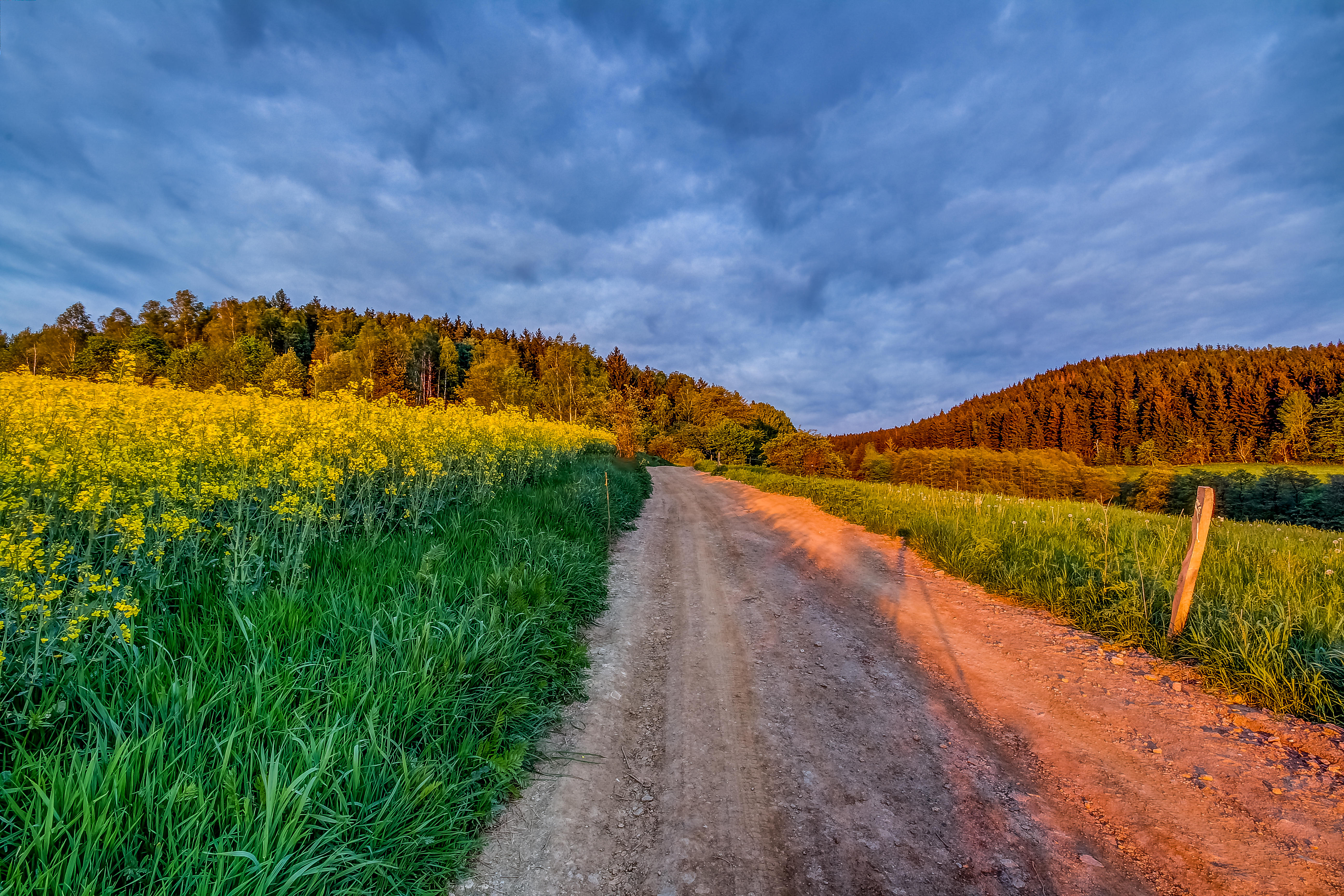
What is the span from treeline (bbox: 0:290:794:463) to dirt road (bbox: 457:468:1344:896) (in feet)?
26.5

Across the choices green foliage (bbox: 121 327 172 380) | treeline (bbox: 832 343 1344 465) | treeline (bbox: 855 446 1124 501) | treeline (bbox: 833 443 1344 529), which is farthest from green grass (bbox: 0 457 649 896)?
green foliage (bbox: 121 327 172 380)

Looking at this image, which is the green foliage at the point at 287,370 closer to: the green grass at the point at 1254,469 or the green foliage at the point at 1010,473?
the green foliage at the point at 1010,473

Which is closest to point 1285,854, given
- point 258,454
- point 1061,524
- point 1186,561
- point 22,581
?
point 1186,561

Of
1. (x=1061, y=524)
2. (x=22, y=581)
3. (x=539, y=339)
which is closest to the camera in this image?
(x=22, y=581)

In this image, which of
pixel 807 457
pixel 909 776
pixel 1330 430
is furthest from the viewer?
pixel 1330 430

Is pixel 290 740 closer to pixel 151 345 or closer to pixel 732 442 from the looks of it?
pixel 732 442

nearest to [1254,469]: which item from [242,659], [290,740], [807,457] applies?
[807,457]

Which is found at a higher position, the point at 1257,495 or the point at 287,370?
the point at 287,370

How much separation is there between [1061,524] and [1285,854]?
24.2ft

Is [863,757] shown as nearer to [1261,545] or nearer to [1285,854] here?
[1285,854]

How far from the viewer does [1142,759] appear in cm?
330

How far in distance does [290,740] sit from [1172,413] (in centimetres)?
8172

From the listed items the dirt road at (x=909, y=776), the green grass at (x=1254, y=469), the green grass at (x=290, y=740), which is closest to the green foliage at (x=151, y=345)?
the green grass at (x=290, y=740)

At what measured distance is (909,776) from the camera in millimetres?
3154
